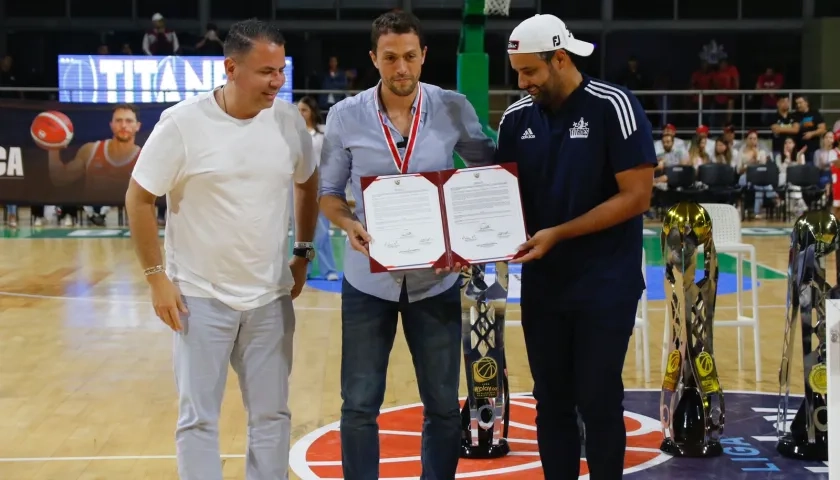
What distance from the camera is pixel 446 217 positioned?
3973 millimetres

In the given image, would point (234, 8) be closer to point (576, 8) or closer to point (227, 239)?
point (576, 8)

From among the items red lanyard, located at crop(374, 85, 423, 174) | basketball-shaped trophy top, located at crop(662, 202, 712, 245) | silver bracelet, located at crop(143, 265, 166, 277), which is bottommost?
silver bracelet, located at crop(143, 265, 166, 277)

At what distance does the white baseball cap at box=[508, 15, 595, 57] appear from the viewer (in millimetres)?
3828

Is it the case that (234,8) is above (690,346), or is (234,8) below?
above

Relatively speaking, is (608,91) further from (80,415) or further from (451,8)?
(451,8)

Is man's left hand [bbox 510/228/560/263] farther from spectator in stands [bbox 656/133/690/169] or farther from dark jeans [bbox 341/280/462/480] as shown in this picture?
spectator in stands [bbox 656/133/690/169]

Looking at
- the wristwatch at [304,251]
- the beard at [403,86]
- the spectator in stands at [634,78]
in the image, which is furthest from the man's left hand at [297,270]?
the spectator in stands at [634,78]

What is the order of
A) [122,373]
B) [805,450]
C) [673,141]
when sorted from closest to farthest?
[805,450] < [122,373] < [673,141]

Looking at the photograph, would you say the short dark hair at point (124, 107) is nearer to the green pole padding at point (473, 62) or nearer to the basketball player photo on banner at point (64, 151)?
the basketball player photo on banner at point (64, 151)

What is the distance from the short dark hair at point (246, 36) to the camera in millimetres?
3723

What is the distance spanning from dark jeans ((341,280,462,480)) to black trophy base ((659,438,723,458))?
1680mm

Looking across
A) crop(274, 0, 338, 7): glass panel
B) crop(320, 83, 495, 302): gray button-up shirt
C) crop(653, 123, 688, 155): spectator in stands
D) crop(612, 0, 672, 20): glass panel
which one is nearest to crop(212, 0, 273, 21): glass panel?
crop(274, 0, 338, 7): glass panel

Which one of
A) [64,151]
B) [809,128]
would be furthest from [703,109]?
[64,151]

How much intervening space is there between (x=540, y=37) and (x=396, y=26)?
51 cm
